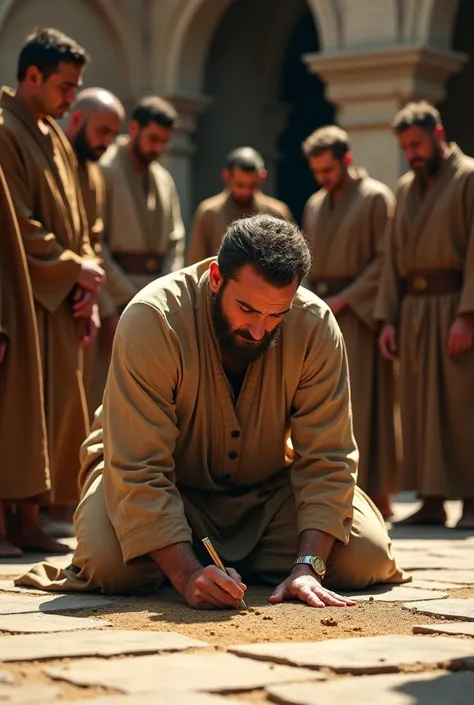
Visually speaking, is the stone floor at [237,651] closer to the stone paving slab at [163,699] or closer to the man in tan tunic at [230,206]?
the stone paving slab at [163,699]

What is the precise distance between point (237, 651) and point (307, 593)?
0.77m

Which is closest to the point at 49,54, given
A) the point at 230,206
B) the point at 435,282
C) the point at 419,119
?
the point at 419,119

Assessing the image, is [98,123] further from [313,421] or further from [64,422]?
[313,421]

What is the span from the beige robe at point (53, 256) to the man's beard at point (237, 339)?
1.61 metres

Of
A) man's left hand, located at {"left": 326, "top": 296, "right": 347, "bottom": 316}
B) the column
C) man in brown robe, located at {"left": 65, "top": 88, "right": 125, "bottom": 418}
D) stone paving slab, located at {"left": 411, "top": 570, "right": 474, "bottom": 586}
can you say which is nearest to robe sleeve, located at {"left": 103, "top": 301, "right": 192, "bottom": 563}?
stone paving slab, located at {"left": 411, "top": 570, "right": 474, "bottom": 586}

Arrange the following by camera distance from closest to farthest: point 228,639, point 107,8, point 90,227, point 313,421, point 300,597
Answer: point 228,639 < point 300,597 < point 313,421 < point 90,227 < point 107,8

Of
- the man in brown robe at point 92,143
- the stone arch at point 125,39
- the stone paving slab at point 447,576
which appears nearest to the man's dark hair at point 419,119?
the man in brown robe at point 92,143

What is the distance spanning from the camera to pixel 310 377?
4.55 m

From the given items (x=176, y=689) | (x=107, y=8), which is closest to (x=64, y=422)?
(x=176, y=689)

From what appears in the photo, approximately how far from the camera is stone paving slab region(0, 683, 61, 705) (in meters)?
2.85

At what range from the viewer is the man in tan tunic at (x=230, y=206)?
9.25 m

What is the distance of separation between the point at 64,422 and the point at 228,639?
2.50 m

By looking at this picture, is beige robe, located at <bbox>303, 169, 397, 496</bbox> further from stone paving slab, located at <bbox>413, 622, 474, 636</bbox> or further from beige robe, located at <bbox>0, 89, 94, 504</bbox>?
stone paving slab, located at <bbox>413, 622, 474, 636</bbox>

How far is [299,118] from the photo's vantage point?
15430 millimetres
